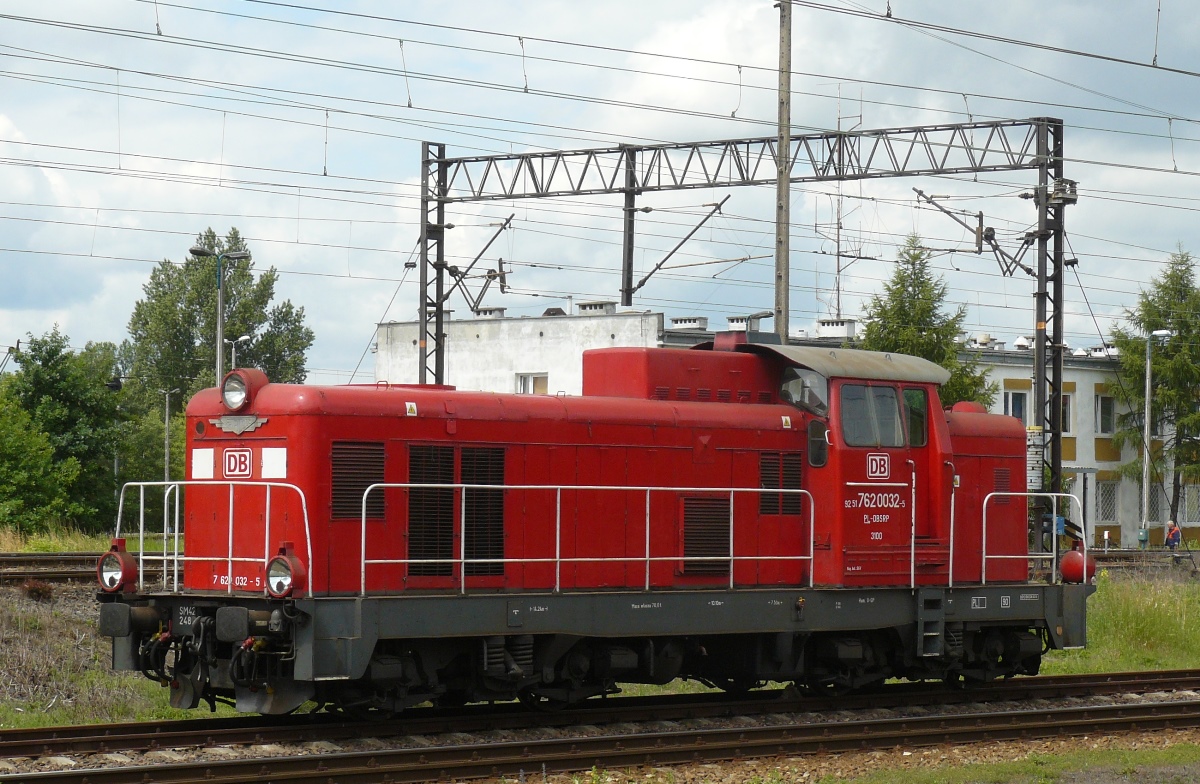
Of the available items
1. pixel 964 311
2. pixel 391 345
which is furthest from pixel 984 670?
pixel 391 345

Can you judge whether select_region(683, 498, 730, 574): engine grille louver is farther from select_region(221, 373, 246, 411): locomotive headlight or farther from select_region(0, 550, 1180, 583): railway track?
select_region(0, 550, 1180, 583): railway track

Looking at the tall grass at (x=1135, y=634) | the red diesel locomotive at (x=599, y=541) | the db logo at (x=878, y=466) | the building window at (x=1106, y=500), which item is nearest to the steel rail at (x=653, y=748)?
the red diesel locomotive at (x=599, y=541)

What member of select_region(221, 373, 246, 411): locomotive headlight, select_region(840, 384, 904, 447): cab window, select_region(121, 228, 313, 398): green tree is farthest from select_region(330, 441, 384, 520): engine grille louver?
select_region(121, 228, 313, 398): green tree

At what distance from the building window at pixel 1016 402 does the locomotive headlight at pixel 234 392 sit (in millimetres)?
36043

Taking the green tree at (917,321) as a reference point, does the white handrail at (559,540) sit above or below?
below

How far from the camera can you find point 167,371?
233ft

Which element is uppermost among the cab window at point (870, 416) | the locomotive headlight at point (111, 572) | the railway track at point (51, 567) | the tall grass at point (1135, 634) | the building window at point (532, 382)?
the building window at point (532, 382)

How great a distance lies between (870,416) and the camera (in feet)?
42.1

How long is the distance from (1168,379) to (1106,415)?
2.72 meters

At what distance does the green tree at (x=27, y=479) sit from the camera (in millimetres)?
30328

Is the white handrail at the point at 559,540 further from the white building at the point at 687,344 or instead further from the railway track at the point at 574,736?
the white building at the point at 687,344

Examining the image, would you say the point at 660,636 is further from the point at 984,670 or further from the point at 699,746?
the point at 984,670

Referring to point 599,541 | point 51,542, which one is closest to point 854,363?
point 599,541

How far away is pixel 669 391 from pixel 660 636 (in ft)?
7.66
